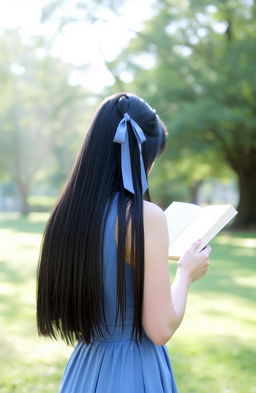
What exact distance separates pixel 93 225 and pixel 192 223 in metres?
0.57

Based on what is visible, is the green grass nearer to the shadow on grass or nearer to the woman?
the shadow on grass

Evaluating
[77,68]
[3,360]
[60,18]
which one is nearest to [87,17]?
[60,18]

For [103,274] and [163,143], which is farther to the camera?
[163,143]

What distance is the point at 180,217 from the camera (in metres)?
2.13

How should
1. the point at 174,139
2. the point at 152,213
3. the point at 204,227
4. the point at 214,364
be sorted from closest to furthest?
the point at 152,213 < the point at 204,227 < the point at 214,364 < the point at 174,139

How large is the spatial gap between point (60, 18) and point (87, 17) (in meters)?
1.09

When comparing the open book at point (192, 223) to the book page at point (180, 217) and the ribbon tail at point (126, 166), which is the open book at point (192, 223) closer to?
the book page at point (180, 217)

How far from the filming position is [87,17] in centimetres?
2138

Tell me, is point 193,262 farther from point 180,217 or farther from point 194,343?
point 194,343

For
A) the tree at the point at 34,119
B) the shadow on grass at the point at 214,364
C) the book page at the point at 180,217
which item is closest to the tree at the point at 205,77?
the tree at the point at 34,119

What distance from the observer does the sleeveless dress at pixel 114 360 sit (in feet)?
5.38

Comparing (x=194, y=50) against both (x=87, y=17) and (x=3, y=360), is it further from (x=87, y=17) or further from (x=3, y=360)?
(x=3, y=360)

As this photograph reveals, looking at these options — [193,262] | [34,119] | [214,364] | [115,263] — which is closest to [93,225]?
[115,263]

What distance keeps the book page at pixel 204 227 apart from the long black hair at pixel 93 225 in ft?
1.03
